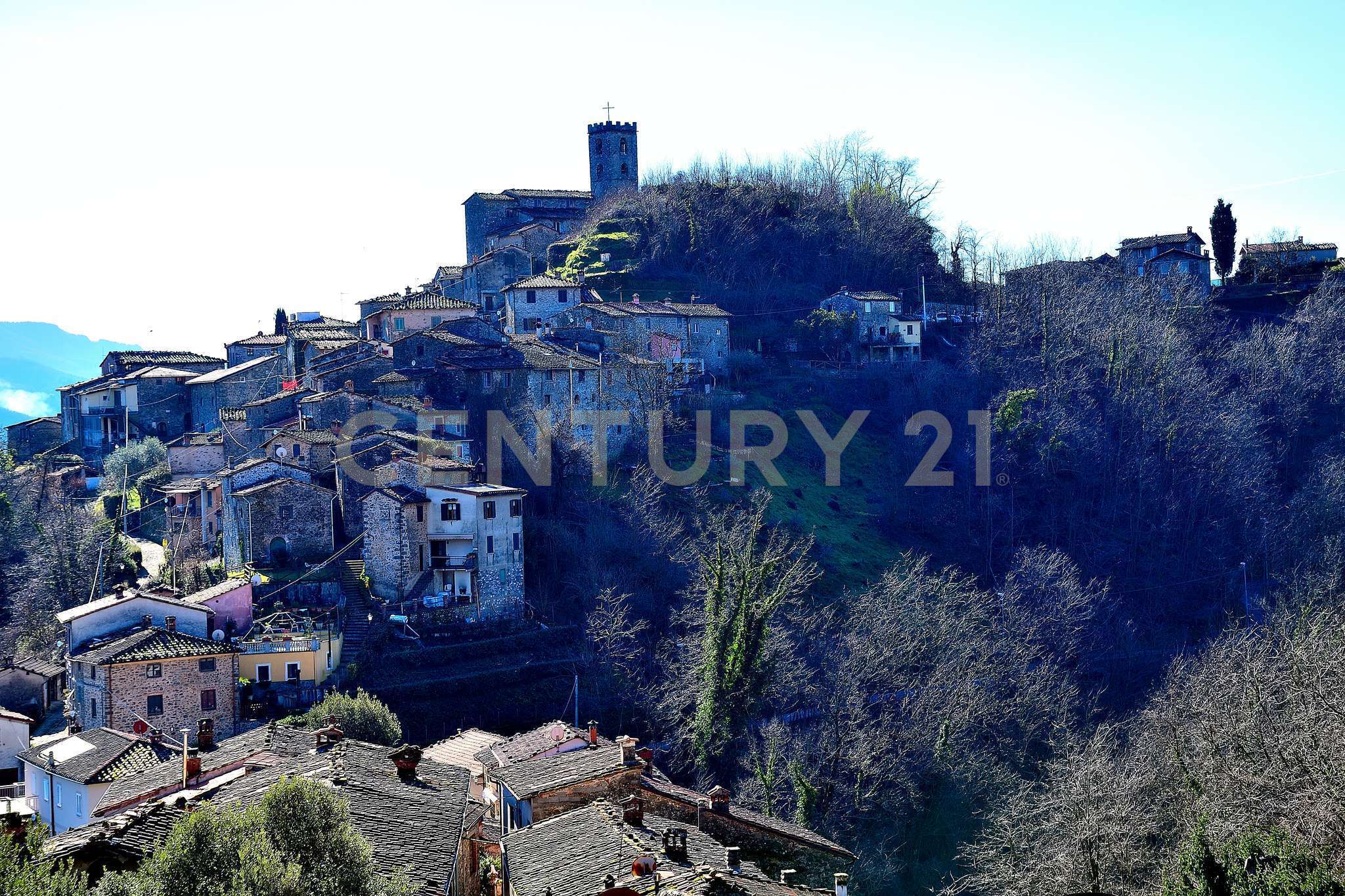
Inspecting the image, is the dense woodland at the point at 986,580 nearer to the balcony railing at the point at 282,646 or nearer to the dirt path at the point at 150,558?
the dirt path at the point at 150,558

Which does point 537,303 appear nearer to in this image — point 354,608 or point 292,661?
point 354,608

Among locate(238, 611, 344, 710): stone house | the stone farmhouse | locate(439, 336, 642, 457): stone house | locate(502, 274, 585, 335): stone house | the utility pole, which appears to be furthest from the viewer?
locate(502, 274, 585, 335): stone house

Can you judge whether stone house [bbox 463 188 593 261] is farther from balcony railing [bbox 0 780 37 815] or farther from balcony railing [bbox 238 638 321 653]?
balcony railing [bbox 0 780 37 815]

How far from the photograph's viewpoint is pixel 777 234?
6656cm

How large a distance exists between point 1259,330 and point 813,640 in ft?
113

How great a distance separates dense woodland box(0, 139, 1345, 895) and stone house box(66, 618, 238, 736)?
8838mm

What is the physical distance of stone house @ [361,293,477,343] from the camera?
51.8 metres

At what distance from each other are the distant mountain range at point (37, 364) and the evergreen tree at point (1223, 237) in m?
62.1

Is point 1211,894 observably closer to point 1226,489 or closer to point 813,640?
point 813,640

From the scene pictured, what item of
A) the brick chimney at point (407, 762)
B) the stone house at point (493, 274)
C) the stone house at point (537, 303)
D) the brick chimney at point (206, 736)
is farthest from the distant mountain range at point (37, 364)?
the brick chimney at point (407, 762)

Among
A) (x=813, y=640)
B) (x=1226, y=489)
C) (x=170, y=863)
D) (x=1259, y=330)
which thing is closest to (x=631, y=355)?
(x=813, y=640)

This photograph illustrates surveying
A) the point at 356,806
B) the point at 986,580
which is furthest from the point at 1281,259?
the point at 356,806

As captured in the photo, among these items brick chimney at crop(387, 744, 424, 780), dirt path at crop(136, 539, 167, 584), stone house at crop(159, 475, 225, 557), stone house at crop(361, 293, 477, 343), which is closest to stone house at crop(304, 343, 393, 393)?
stone house at crop(361, 293, 477, 343)

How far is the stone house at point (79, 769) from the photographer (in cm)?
2392
